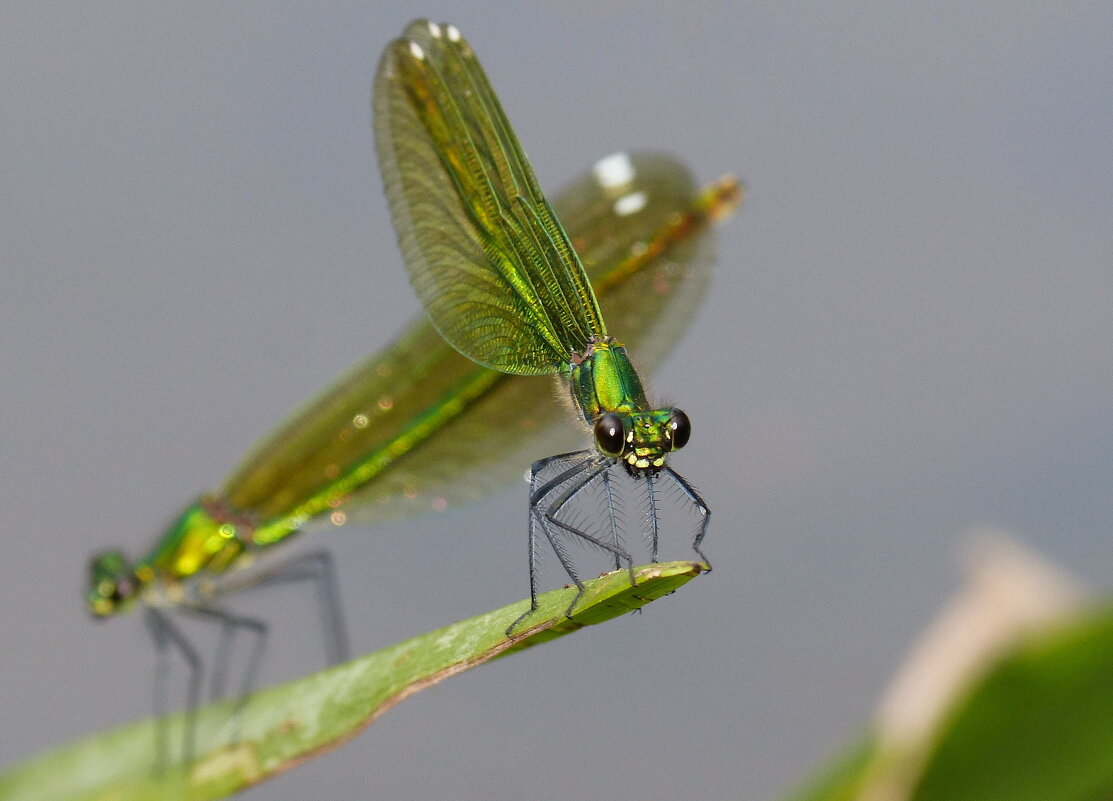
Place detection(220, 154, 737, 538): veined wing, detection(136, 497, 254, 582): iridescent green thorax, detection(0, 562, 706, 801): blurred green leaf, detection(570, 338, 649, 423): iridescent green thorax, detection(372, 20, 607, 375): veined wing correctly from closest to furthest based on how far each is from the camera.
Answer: detection(0, 562, 706, 801): blurred green leaf → detection(570, 338, 649, 423): iridescent green thorax → detection(372, 20, 607, 375): veined wing → detection(220, 154, 737, 538): veined wing → detection(136, 497, 254, 582): iridescent green thorax

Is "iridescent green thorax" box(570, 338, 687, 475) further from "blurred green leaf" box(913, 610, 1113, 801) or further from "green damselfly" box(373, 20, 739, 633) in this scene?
"blurred green leaf" box(913, 610, 1113, 801)

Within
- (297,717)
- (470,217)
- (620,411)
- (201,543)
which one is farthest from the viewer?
(201,543)

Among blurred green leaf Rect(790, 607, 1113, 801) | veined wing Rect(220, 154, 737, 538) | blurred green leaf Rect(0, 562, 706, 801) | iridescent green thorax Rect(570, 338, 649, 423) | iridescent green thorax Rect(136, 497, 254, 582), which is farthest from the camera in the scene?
iridescent green thorax Rect(136, 497, 254, 582)

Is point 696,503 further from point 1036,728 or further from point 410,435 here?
point 410,435

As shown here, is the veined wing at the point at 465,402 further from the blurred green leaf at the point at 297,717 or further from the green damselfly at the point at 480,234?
the blurred green leaf at the point at 297,717

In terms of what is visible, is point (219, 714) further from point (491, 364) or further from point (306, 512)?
point (306, 512)

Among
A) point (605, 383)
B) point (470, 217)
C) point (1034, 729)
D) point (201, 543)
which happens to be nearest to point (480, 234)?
point (470, 217)

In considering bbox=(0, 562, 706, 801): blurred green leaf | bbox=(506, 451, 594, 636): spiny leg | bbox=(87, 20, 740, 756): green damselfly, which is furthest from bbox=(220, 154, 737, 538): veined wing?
bbox=(0, 562, 706, 801): blurred green leaf
